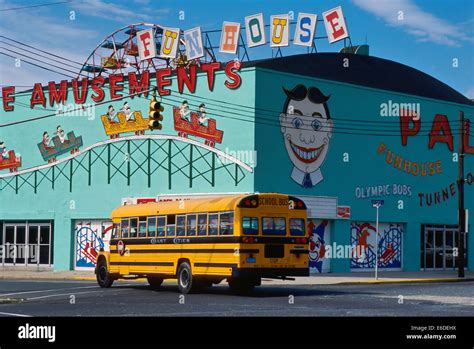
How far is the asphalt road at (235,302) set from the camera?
20.9 metres

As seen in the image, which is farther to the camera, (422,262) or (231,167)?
(422,262)

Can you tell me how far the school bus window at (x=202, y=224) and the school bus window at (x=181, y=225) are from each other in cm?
76

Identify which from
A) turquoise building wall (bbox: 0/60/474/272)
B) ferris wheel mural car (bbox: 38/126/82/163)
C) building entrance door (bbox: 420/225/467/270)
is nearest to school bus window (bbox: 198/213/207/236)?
turquoise building wall (bbox: 0/60/474/272)

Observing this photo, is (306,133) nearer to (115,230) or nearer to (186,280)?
(115,230)

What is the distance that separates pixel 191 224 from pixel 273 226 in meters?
2.70

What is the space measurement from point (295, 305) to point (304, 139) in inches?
772

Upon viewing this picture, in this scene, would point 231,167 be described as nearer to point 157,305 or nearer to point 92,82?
point 92,82

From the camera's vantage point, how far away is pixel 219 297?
26.4 m

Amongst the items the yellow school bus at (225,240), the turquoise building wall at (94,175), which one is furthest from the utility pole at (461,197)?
the yellow school bus at (225,240)

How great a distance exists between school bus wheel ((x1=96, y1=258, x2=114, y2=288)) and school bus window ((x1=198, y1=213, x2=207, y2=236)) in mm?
5409

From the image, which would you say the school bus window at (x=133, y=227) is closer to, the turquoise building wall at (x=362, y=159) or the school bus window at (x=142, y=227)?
the school bus window at (x=142, y=227)

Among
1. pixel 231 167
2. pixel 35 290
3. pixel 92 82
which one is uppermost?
pixel 92 82
